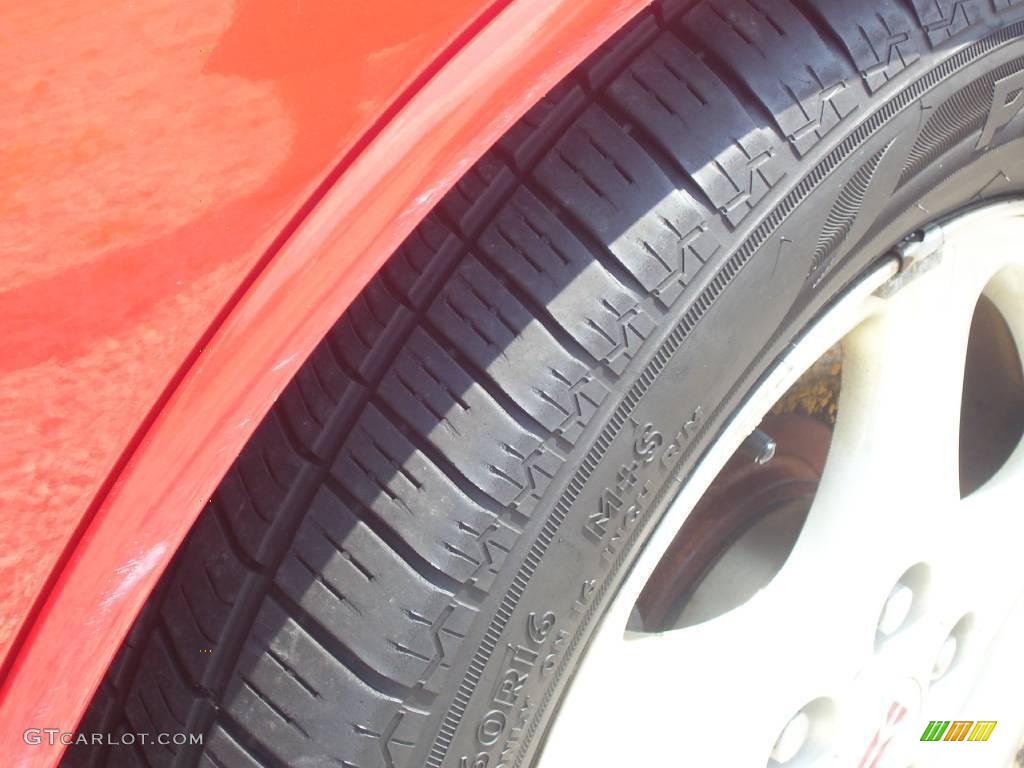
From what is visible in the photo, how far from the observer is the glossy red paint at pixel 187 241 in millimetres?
555

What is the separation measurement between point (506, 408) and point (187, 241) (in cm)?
31

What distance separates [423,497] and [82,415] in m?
0.30

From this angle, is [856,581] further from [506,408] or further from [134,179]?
[134,179]

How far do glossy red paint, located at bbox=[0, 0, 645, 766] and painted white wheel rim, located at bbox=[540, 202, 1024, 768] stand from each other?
1.43 feet

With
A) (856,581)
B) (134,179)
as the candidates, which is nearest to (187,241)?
(134,179)

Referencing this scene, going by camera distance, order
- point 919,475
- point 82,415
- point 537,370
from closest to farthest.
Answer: point 82,415 < point 537,370 < point 919,475

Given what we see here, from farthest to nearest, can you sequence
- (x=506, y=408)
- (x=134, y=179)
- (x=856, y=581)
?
(x=856, y=581)
(x=506, y=408)
(x=134, y=179)

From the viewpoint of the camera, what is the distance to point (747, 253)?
856 millimetres

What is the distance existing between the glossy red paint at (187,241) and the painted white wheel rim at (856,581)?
435mm

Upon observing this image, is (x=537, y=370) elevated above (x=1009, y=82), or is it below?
below

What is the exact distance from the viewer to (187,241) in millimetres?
587

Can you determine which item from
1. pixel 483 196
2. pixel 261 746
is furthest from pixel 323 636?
pixel 483 196

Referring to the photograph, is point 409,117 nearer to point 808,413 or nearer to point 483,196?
point 483,196

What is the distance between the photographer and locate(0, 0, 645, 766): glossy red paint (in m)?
0.55
